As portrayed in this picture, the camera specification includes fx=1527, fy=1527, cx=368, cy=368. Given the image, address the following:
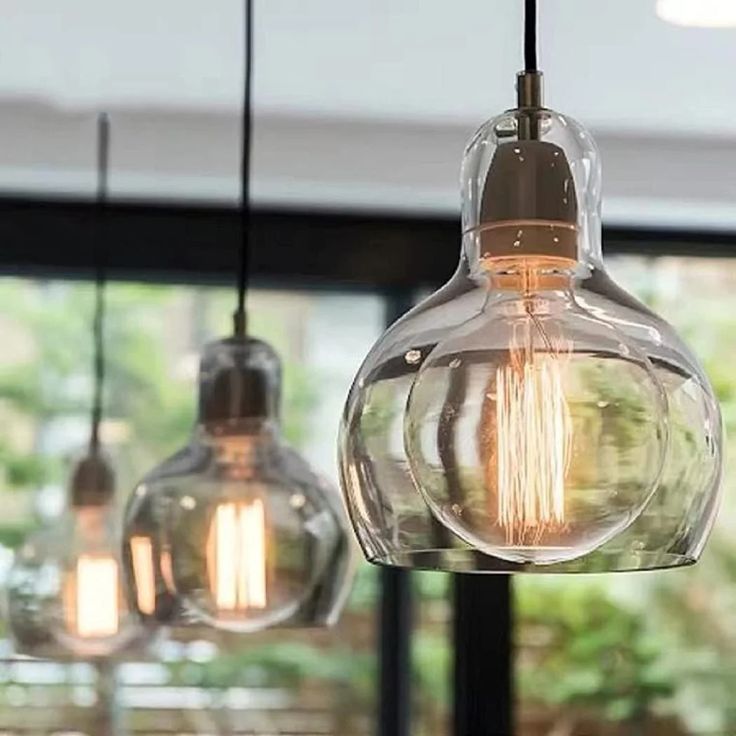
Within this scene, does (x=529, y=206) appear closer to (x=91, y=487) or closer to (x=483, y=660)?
(x=91, y=487)

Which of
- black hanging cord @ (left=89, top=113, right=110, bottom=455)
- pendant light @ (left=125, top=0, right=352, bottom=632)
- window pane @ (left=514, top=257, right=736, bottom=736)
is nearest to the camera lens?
pendant light @ (left=125, top=0, right=352, bottom=632)

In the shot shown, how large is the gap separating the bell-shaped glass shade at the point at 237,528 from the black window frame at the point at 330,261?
1.19m

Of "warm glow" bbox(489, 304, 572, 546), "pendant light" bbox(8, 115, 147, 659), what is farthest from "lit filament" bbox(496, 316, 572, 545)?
"pendant light" bbox(8, 115, 147, 659)

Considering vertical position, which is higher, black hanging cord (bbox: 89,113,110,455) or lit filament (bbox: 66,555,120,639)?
black hanging cord (bbox: 89,113,110,455)

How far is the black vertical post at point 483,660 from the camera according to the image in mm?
2338

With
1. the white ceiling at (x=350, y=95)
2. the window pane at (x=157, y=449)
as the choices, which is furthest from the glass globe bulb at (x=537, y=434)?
the window pane at (x=157, y=449)

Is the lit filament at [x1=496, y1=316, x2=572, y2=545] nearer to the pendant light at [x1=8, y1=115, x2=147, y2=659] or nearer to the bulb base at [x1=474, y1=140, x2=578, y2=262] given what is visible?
the bulb base at [x1=474, y1=140, x2=578, y2=262]

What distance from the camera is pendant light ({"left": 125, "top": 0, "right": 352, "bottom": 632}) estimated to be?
1092 mm

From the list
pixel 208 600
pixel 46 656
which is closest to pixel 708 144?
pixel 46 656

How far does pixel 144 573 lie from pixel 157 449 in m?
1.28

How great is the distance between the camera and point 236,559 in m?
1.10

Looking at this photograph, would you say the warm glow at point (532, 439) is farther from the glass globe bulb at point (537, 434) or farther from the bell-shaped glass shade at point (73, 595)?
the bell-shaped glass shade at point (73, 595)

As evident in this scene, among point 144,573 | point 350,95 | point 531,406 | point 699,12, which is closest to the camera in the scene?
point 531,406

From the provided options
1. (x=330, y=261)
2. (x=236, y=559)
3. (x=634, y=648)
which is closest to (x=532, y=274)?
(x=236, y=559)
